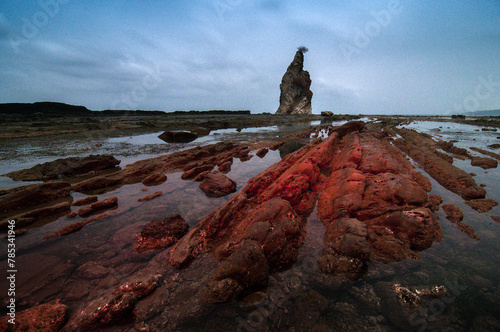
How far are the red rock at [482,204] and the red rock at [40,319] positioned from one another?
12.3 metres

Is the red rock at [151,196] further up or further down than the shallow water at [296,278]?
further up

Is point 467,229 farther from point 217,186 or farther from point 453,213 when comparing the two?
point 217,186

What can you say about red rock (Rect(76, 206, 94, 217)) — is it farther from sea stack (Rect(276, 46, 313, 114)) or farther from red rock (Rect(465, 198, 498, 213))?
sea stack (Rect(276, 46, 313, 114))

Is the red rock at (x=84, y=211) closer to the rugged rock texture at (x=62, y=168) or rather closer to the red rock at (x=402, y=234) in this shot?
the rugged rock texture at (x=62, y=168)

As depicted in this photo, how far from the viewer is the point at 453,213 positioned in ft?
21.0

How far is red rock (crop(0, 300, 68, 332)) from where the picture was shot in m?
2.99

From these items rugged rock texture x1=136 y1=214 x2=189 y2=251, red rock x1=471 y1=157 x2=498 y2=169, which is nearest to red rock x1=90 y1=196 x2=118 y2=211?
rugged rock texture x1=136 y1=214 x2=189 y2=251

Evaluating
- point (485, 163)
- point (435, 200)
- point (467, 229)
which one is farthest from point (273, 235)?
point (485, 163)

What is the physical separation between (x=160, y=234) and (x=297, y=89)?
11974 centimetres

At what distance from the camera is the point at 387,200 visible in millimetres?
6277

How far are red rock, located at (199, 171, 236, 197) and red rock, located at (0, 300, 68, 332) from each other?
5.93 metres

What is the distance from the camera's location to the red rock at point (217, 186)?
29.4 ft

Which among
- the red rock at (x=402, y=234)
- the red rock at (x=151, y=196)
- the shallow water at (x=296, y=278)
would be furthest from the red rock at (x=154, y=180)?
the red rock at (x=402, y=234)

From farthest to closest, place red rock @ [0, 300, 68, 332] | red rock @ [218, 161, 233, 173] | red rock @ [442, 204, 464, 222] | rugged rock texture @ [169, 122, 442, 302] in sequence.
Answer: red rock @ [218, 161, 233, 173] < red rock @ [442, 204, 464, 222] < rugged rock texture @ [169, 122, 442, 302] < red rock @ [0, 300, 68, 332]
